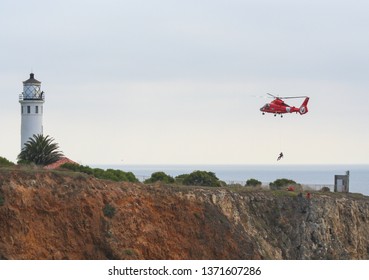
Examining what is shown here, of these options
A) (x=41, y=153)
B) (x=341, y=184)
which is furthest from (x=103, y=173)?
(x=341, y=184)

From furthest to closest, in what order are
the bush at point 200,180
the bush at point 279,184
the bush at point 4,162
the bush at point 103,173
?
the bush at point 279,184 → the bush at point 200,180 → the bush at point 103,173 → the bush at point 4,162

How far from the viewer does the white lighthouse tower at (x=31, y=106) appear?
290 ft

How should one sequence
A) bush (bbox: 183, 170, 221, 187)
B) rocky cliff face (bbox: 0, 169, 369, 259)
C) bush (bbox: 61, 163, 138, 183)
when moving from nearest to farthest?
rocky cliff face (bbox: 0, 169, 369, 259)
bush (bbox: 61, 163, 138, 183)
bush (bbox: 183, 170, 221, 187)

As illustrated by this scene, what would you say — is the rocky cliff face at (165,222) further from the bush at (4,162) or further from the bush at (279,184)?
the bush at (4,162)

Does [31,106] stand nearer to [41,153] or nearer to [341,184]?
[41,153]

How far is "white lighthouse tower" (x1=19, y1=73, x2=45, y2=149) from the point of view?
88312mm

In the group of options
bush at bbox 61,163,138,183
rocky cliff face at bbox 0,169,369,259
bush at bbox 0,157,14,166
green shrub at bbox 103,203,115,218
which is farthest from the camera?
bush at bbox 61,163,138,183

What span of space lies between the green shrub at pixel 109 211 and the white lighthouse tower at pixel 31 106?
25753mm

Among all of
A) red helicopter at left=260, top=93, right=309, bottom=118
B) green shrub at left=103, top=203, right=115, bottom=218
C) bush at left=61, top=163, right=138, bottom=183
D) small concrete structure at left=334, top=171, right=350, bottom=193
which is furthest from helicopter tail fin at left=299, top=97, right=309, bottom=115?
green shrub at left=103, top=203, right=115, bottom=218

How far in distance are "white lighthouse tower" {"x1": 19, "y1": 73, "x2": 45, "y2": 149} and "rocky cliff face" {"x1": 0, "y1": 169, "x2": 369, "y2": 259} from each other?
22.5 meters

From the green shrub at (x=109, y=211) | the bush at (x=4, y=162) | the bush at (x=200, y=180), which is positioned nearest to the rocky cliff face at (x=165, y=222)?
the green shrub at (x=109, y=211)

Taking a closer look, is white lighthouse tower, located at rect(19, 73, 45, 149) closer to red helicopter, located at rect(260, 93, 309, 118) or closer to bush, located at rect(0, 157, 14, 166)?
bush, located at rect(0, 157, 14, 166)

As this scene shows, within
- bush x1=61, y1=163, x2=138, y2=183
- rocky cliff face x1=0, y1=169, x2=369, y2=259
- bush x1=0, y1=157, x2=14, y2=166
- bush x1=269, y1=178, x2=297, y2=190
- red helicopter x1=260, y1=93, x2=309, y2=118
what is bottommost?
rocky cliff face x1=0, y1=169, x2=369, y2=259

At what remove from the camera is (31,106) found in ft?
291
